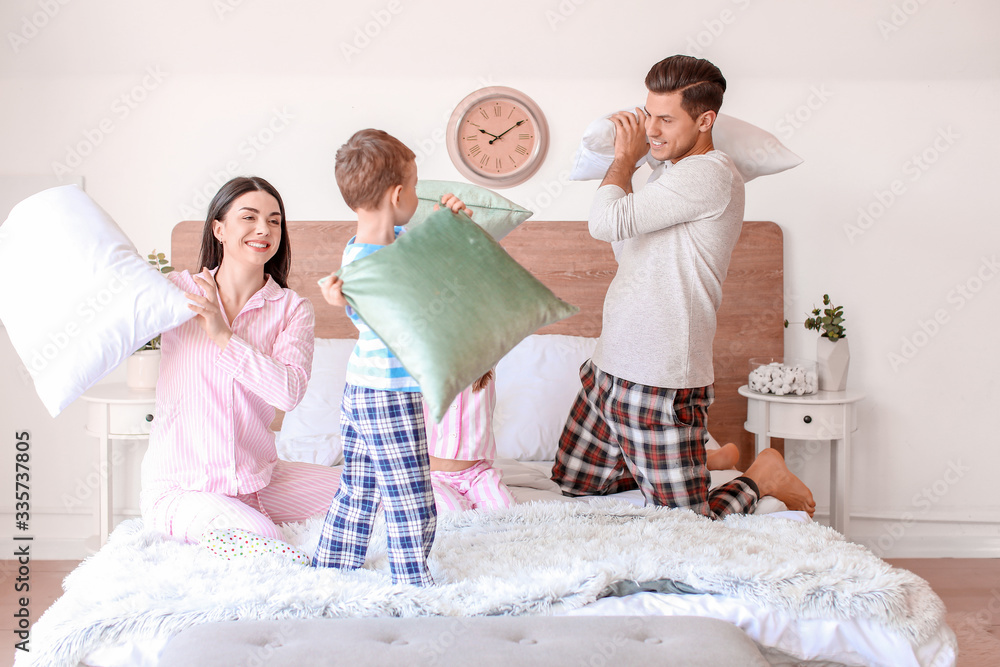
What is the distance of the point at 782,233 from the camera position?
9.31 feet

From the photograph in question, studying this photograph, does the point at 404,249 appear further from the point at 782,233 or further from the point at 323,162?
the point at 782,233

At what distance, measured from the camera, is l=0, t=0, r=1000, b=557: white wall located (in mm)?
2791

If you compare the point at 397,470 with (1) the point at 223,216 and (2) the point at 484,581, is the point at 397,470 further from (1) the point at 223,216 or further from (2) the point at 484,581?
(1) the point at 223,216

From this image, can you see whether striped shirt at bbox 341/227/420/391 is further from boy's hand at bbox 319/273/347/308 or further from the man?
the man

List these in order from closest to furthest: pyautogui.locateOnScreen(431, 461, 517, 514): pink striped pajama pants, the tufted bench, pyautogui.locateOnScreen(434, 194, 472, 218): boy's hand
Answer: the tufted bench → pyautogui.locateOnScreen(434, 194, 472, 218): boy's hand → pyautogui.locateOnScreen(431, 461, 517, 514): pink striped pajama pants

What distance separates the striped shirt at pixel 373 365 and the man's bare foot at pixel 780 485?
1.17 metres

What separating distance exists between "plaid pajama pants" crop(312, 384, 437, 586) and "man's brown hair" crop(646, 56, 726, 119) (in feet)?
3.25

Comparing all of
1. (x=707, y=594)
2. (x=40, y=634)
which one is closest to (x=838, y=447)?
(x=707, y=594)

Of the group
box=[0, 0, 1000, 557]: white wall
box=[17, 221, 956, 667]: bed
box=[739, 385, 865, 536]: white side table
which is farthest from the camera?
box=[0, 0, 1000, 557]: white wall

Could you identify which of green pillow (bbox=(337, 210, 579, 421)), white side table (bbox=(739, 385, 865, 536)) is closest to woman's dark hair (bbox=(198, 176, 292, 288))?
green pillow (bbox=(337, 210, 579, 421))

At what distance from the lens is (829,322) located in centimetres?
268

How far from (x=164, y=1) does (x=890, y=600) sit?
297 centimetres

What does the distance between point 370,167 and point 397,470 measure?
525 millimetres

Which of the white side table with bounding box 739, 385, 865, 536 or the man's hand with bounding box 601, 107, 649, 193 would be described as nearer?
the man's hand with bounding box 601, 107, 649, 193
